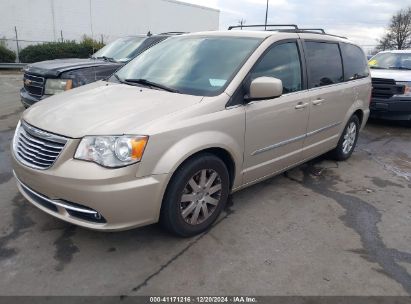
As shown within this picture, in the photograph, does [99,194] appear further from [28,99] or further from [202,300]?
[28,99]

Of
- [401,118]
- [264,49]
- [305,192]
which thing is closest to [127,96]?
[264,49]

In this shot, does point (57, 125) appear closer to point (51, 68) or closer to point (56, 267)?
point (56, 267)

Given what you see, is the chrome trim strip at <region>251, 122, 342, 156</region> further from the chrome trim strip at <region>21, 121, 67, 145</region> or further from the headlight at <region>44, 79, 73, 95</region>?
the headlight at <region>44, 79, 73, 95</region>

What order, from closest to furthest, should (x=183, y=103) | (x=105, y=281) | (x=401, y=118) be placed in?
(x=105, y=281), (x=183, y=103), (x=401, y=118)

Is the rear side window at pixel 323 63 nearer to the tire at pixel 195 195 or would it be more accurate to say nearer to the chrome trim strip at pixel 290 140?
the chrome trim strip at pixel 290 140

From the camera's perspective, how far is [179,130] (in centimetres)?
306

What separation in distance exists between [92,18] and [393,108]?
23.5 metres

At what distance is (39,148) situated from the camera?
3.09 meters

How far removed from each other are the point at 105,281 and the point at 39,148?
3.82ft

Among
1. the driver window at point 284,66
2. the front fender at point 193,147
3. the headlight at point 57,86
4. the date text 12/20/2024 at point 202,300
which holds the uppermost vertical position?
the driver window at point 284,66

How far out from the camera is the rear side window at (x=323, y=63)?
4.55 m

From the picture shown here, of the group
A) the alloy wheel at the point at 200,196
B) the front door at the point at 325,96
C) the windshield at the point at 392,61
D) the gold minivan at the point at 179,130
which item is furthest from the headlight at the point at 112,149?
the windshield at the point at 392,61

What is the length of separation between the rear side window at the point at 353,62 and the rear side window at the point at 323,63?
0.19m

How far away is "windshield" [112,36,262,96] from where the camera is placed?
3.61 meters
